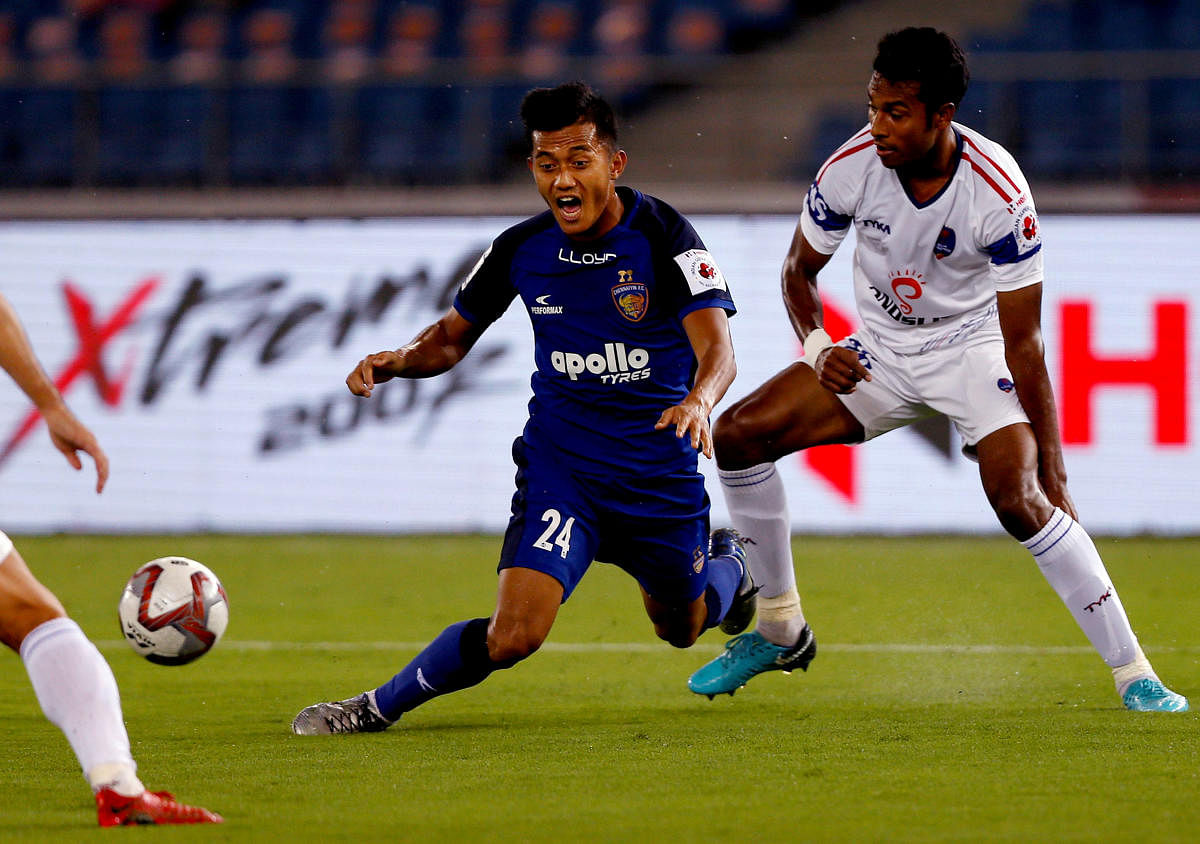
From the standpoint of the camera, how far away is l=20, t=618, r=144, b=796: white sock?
3615mm

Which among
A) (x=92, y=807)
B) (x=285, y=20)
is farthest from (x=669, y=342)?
(x=285, y=20)

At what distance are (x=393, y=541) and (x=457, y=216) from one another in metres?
2.30

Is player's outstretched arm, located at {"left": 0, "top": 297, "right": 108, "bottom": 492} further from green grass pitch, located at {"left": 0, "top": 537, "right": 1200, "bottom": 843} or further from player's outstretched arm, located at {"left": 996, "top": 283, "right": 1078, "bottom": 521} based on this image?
player's outstretched arm, located at {"left": 996, "top": 283, "right": 1078, "bottom": 521}

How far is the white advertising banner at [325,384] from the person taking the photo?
11266 millimetres

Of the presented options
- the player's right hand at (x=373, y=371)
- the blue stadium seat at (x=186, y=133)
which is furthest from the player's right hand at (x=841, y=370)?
the blue stadium seat at (x=186, y=133)

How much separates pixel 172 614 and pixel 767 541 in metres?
2.22

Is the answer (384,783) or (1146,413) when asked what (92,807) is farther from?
(1146,413)

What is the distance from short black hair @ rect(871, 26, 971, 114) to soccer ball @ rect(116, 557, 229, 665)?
8.61 feet

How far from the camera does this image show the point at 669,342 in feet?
17.4

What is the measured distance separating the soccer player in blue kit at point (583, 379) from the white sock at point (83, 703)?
146 cm

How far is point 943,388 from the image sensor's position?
5781 mm

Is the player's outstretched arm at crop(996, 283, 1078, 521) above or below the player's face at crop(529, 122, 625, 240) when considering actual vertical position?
below

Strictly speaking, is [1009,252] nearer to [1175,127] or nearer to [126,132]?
[1175,127]

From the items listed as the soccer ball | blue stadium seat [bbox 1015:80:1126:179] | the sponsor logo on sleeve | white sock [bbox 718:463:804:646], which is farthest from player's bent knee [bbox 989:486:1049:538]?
blue stadium seat [bbox 1015:80:1126:179]
